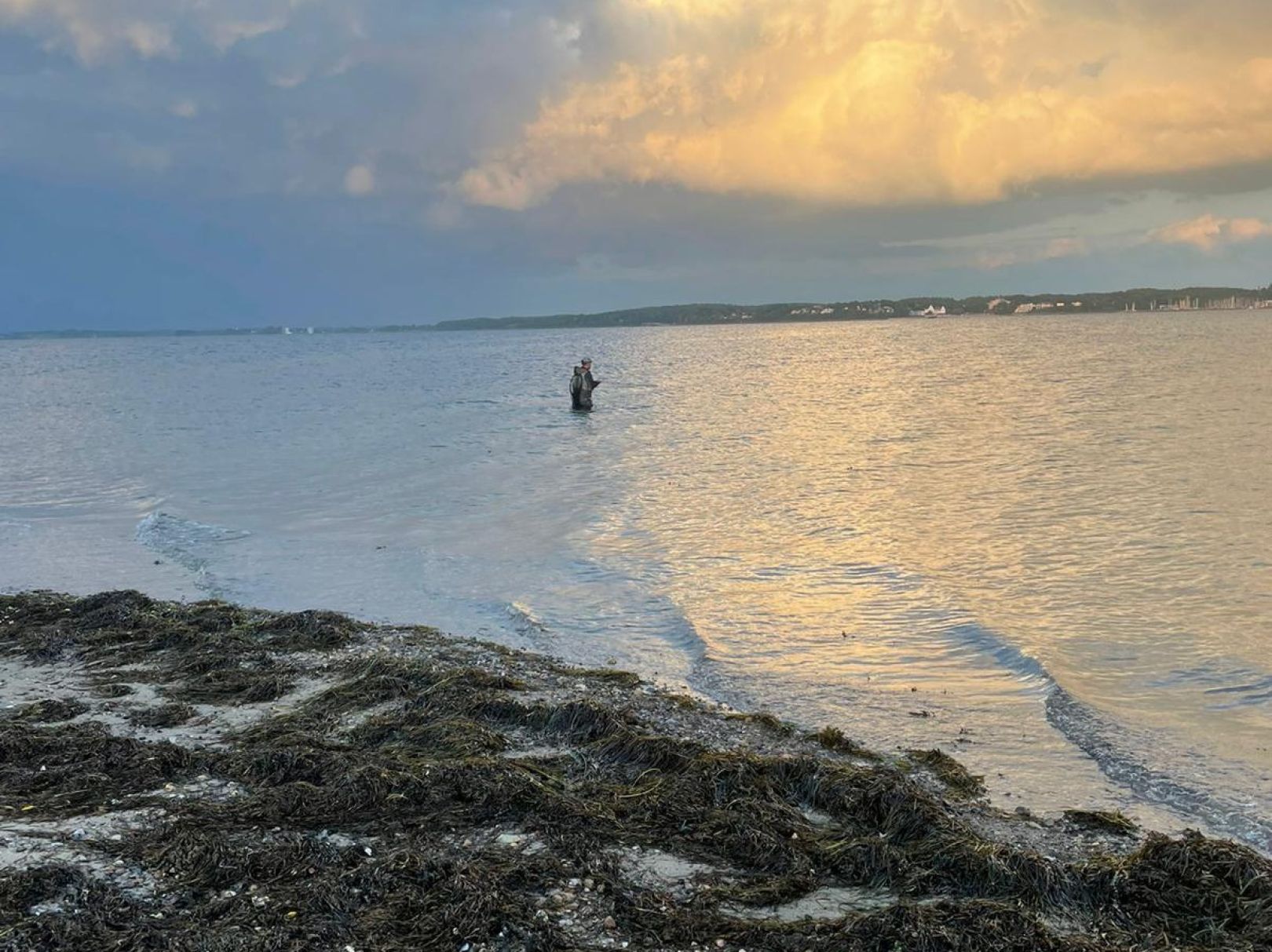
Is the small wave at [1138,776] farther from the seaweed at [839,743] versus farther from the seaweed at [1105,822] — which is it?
the seaweed at [839,743]

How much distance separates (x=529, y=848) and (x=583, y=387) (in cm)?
3289

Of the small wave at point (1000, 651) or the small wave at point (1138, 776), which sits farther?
the small wave at point (1000, 651)

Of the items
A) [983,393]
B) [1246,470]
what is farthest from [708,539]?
[983,393]

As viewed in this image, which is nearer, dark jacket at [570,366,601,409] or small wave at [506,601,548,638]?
small wave at [506,601,548,638]

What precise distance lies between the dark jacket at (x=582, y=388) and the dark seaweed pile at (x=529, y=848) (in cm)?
2982

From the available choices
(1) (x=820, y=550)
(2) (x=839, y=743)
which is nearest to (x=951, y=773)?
(2) (x=839, y=743)

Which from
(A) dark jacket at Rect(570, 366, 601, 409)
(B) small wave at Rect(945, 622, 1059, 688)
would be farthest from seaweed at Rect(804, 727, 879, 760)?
(A) dark jacket at Rect(570, 366, 601, 409)

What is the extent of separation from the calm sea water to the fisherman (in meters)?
1.46

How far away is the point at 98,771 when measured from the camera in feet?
20.1

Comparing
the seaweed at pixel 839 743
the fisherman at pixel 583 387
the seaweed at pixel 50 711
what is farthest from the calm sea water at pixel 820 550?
the seaweed at pixel 50 711

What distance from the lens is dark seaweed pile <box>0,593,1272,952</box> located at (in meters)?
4.40

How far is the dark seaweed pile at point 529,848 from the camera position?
4.40 metres

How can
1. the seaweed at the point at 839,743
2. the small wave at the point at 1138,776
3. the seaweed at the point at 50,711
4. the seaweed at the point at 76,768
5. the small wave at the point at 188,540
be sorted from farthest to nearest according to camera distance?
the small wave at the point at 188,540
the seaweed at the point at 50,711
the seaweed at the point at 839,743
the small wave at the point at 1138,776
the seaweed at the point at 76,768

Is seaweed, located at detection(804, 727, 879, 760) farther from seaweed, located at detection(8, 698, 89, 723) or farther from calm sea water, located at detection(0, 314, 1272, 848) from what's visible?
seaweed, located at detection(8, 698, 89, 723)
